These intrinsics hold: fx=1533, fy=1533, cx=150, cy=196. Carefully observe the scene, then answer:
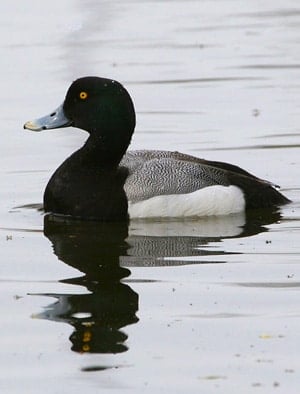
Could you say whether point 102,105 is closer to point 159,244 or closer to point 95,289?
point 159,244

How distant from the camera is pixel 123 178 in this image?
11.0 m

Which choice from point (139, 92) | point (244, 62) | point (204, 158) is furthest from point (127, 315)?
point (244, 62)

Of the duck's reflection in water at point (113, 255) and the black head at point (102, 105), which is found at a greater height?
the black head at point (102, 105)

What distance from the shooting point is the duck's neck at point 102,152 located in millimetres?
11195

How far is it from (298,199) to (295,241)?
4.95ft

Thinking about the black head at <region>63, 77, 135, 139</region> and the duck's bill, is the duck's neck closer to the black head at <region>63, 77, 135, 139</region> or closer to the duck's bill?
the black head at <region>63, 77, 135, 139</region>

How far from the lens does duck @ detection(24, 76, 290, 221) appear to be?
1089 centimetres

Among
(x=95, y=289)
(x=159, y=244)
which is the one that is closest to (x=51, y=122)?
(x=159, y=244)

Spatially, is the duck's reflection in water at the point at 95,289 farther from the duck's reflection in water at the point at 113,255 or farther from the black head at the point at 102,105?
the black head at the point at 102,105

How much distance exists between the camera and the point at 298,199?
37.3ft

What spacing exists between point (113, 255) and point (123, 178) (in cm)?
142

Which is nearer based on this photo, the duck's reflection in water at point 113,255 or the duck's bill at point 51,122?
the duck's reflection in water at point 113,255

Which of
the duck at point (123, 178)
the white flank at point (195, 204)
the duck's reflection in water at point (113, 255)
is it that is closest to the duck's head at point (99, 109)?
the duck at point (123, 178)

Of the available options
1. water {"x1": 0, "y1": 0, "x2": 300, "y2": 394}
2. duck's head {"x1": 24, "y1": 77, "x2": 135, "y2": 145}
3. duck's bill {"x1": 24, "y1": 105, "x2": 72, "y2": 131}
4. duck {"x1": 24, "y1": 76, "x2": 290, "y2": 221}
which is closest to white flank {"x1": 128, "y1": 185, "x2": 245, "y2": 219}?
duck {"x1": 24, "y1": 76, "x2": 290, "y2": 221}
